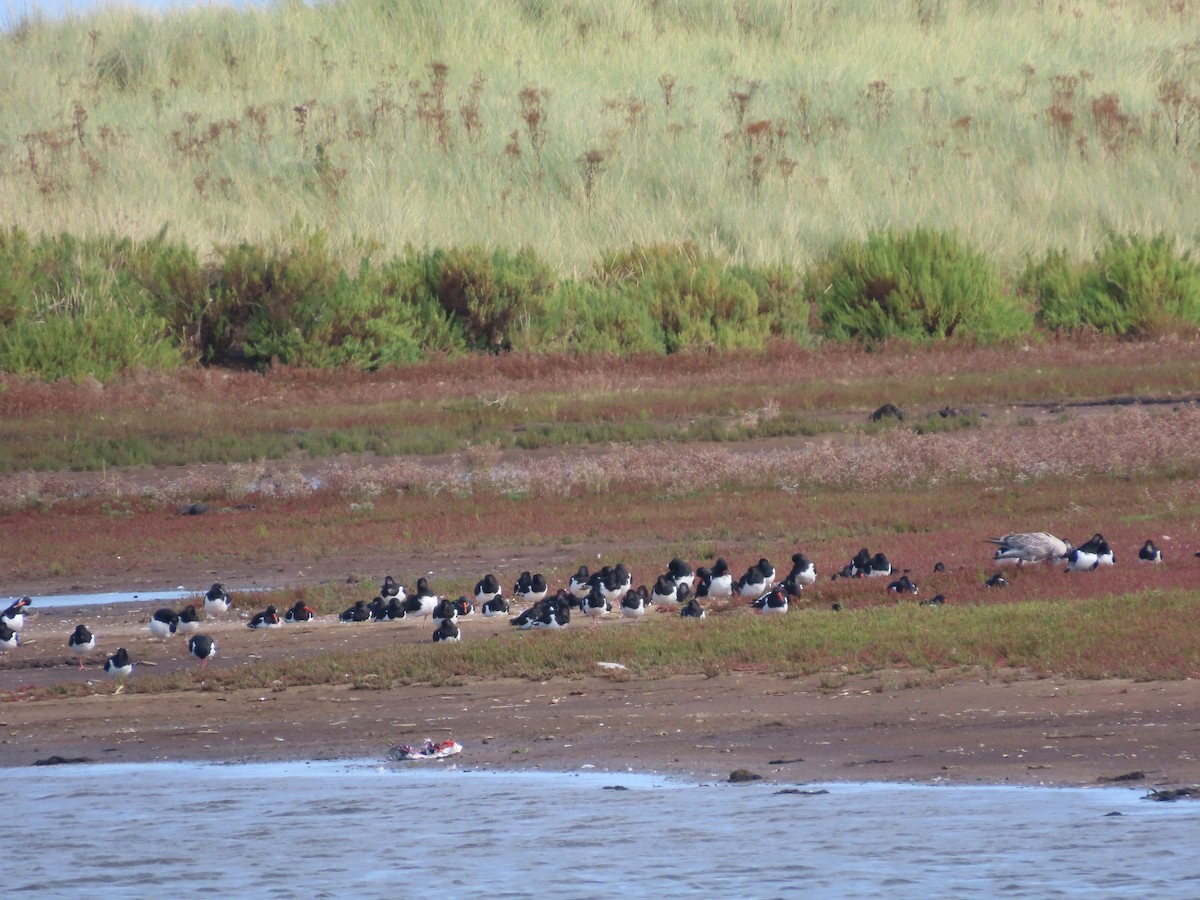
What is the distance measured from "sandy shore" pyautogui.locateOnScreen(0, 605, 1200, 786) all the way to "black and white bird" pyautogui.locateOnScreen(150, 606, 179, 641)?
1098 mm

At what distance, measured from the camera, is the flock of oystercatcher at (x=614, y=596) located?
12.5 m

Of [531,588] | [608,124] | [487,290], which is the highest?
[608,124]

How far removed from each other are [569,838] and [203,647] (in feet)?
14.9

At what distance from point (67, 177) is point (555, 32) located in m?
17.2

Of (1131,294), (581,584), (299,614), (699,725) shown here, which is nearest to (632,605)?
(581,584)

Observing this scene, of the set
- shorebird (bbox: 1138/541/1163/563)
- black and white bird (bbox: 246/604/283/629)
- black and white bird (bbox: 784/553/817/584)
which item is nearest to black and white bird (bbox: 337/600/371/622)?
black and white bird (bbox: 246/604/283/629)

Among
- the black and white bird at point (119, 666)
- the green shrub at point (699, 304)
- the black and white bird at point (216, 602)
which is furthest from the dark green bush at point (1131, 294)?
the black and white bird at point (119, 666)

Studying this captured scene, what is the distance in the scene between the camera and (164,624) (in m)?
12.6

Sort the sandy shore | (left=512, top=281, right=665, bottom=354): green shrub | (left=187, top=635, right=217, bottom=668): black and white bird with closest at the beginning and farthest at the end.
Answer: the sandy shore < (left=187, top=635, right=217, bottom=668): black and white bird < (left=512, top=281, right=665, bottom=354): green shrub

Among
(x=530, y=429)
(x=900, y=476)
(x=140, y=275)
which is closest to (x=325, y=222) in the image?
(x=140, y=275)

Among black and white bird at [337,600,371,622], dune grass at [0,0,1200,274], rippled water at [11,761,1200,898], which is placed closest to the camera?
rippled water at [11,761,1200,898]

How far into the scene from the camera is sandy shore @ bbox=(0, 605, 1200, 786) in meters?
8.47

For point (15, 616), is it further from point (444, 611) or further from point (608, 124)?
point (608, 124)

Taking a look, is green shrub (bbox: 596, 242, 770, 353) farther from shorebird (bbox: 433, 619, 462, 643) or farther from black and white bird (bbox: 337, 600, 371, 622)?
shorebird (bbox: 433, 619, 462, 643)
